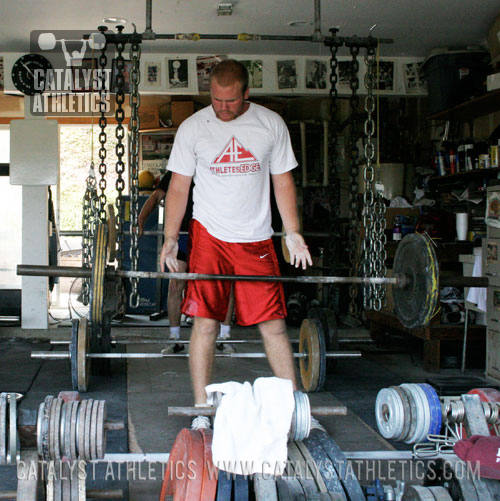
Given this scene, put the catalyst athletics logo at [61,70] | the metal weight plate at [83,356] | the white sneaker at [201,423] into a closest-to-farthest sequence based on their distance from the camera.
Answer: the white sneaker at [201,423], the metal weight plate at [83,356], the catalyst athletics logo at [61,70]

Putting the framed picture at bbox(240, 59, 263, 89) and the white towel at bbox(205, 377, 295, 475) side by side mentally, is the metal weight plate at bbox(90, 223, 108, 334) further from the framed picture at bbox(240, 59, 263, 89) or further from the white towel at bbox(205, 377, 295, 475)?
the framed picture at bbox(240, 59, 263, 89)

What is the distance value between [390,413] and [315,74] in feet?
13.3

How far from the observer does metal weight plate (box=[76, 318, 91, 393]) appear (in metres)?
3.49

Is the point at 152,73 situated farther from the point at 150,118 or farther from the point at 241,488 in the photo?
the point at 241,488

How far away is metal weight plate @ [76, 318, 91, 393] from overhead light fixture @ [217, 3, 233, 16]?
223cm

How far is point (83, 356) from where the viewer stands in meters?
3.49

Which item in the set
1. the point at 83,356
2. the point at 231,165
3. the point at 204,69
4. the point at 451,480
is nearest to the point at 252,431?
the point at 451,480

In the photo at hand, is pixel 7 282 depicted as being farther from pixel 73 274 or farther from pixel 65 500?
pixel 65 500

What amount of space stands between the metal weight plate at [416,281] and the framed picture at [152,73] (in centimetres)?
305

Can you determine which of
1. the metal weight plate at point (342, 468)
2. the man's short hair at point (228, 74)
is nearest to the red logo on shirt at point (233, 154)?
the man's short hair at point (228, 74)

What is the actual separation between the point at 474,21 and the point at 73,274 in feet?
11.0

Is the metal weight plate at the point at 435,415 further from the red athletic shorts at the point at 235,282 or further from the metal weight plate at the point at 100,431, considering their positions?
the red athletic shorts at the point at 235,282

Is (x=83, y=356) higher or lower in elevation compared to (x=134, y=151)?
lower

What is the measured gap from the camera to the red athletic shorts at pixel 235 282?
9.82 ft
